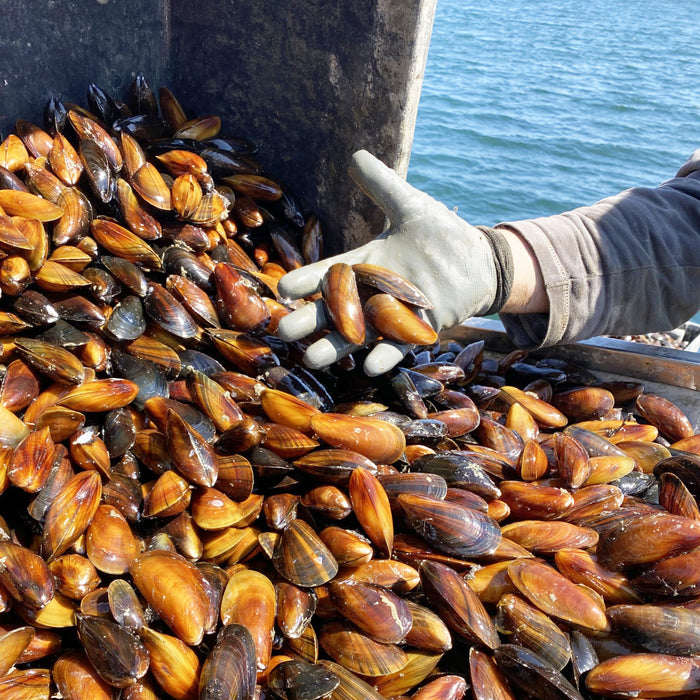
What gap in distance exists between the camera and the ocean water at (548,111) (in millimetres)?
13425

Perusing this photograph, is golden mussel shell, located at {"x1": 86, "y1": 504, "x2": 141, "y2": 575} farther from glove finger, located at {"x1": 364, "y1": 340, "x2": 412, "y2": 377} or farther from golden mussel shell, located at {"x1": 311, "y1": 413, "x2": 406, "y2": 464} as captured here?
glove finger, located at {"x1": 364, "y1": 340, "x2": 412, "y2": 377}

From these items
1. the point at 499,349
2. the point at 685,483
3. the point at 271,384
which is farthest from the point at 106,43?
the point at 685,483

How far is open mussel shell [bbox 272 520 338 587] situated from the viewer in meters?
1.80

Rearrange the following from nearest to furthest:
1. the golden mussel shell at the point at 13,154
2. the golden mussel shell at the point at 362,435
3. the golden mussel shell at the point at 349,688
→ the golden mussel shell at the point at 349,688 → the golden mussel shell at the point at 362,435 → the golden mussel shell at the point at 13,154

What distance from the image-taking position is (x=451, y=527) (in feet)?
6.25

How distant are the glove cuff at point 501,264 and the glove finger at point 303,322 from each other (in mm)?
915

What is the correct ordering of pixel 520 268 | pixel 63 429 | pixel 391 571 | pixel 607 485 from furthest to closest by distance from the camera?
pixel 520 268
pixel 607 485
pixel 63 429
pixel 391 571

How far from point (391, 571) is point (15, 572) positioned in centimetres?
99

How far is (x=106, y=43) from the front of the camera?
3.46 metres

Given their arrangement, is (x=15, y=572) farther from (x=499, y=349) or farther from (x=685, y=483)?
(x=499, y=349)

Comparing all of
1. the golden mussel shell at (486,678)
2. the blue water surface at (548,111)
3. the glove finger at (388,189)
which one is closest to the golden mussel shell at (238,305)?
the glove finger at (388,189)

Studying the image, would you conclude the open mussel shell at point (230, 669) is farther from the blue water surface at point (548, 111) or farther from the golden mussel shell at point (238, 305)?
the blue water surface at point (548, 111)

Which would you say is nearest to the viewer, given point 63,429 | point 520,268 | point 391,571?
point 391,571

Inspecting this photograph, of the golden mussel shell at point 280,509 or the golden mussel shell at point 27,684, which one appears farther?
the golden mussel shell at point 280,509
